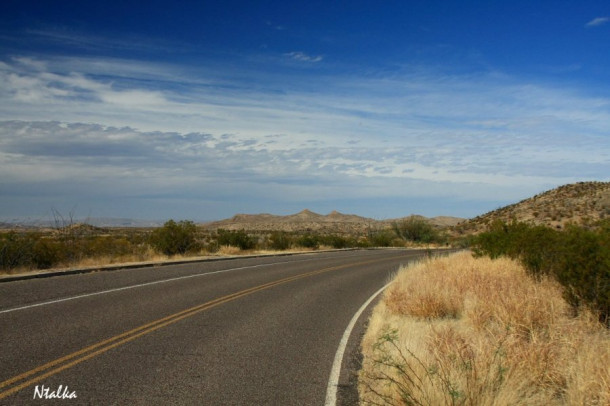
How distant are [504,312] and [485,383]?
3.67 m

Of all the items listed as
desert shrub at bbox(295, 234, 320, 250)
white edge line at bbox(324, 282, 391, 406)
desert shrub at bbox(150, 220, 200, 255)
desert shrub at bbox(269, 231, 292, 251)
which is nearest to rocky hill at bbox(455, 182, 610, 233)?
desert shrub at bbox(295, 234, 320, 250)

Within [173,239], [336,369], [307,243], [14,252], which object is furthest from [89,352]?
[307,243]

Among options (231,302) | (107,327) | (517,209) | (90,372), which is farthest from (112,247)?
(517,209)

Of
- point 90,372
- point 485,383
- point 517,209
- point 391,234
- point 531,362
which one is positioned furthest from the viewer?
point 517,209

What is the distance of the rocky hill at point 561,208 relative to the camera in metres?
50.0

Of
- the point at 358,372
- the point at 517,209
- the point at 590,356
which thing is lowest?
the point at 358,372

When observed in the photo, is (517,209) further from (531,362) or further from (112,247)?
(531,362)

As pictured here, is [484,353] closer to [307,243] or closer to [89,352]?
[89,352]

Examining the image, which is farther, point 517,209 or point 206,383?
point 517,209

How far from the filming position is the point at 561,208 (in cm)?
5675

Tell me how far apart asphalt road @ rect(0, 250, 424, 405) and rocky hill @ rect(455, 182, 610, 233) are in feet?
Answer: 125

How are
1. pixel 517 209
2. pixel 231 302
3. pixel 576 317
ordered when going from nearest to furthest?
pixel 576 317 < pixel 231 302 < pixel 517 209

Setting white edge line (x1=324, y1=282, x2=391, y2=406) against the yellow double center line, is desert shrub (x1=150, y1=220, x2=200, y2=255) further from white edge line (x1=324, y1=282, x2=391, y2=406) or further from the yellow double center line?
white edge line (x1=324, y1=282, x2=391, y2=406)

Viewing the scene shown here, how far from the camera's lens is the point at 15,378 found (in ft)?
20.8
